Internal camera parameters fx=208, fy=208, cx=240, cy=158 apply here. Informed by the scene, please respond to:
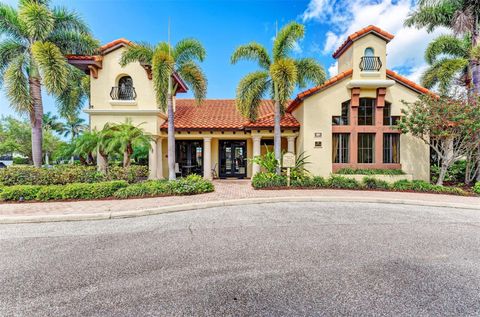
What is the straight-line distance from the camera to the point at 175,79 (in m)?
11.6

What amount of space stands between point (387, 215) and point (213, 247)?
5.94 m

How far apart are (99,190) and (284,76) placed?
974 centimetres

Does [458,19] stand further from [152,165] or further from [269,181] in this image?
[152,165]

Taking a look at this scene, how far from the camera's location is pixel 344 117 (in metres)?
12.5

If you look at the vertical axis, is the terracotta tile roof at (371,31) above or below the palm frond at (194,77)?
above

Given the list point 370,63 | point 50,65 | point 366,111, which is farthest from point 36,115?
point 370,63

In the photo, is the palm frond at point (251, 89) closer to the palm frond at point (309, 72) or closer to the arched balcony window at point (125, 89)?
the palm frond at point (309, 72)

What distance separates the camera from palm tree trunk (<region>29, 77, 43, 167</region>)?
11.3 meters

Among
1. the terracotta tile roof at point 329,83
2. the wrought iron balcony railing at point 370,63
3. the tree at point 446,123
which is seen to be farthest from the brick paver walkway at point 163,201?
the wrought iron balcony railing at point 370,63

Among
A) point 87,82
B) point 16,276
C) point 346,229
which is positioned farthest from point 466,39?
point 87,82

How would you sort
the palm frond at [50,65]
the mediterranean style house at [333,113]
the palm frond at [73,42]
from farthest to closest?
the mediterranean style house at [333,113], the palm frond at [73,42], the palm frond at [50,65]

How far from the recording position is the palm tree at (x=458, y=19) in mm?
11523

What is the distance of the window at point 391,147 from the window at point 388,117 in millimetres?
708

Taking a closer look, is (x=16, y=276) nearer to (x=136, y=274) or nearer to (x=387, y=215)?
(x=136, y=274)
